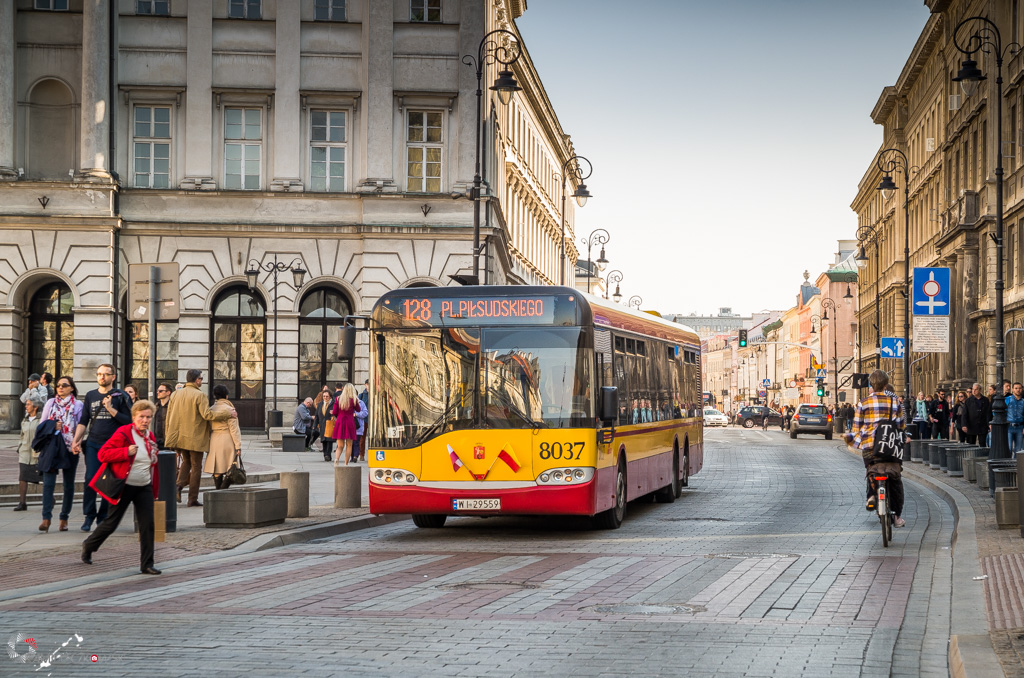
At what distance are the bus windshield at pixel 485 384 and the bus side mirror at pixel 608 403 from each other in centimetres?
14

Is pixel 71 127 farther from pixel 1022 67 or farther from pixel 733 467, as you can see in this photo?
pixel 1022 67

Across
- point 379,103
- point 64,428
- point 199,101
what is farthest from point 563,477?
point 199,101

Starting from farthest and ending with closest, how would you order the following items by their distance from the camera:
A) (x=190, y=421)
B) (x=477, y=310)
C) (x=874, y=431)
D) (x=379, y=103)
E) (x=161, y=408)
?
(x=379, y=103) < (x=161, y=408) < (x=190, y=421) < (x=477, y=310) < (x=874, y=431)

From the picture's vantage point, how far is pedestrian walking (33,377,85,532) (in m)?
16.4

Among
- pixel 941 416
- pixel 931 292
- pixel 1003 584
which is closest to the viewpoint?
pixel 1003 584

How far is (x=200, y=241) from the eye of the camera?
42188 millimetres

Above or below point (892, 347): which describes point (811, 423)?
below

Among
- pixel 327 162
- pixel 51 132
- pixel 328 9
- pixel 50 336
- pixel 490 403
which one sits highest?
pixel 328 9

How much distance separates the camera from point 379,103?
41875mm

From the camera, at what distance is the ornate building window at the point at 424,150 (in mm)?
42281

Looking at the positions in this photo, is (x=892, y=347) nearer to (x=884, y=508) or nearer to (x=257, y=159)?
(x=257, y=159)

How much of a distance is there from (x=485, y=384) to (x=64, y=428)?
17.0ft

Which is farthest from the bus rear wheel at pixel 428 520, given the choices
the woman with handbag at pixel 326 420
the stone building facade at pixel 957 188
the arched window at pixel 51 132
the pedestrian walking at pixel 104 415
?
the arched window at pixel 51 132

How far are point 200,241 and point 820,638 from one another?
35193 mm
